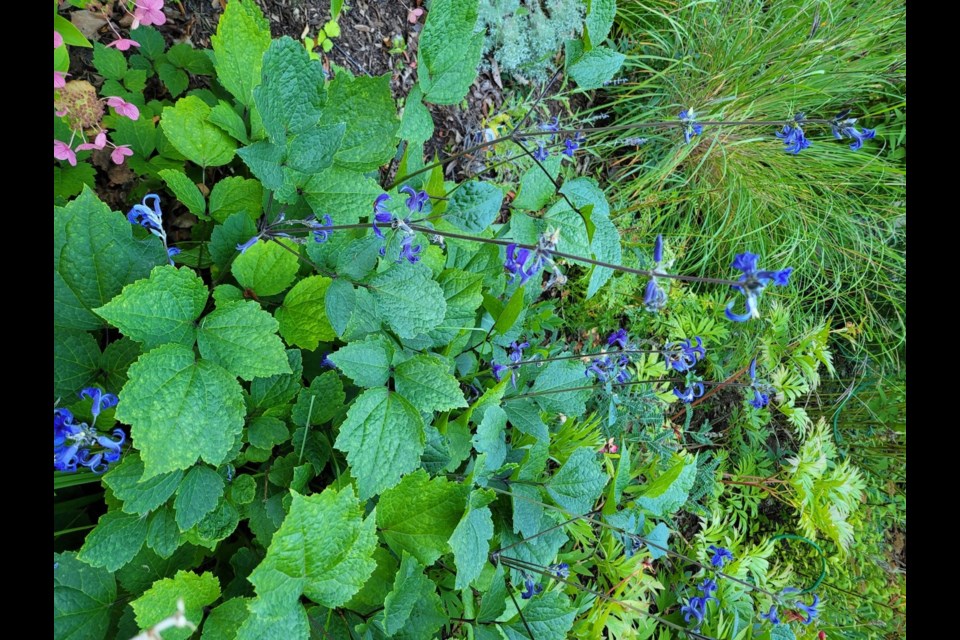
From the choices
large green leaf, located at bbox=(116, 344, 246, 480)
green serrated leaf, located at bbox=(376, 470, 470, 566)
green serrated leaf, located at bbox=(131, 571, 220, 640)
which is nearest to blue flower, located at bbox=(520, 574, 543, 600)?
green serrated leaf, located at bbox=(376, 470, 470, 566)

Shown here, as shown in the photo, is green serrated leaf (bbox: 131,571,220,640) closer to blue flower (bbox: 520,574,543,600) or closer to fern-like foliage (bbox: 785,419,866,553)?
blue flower (bbox: 520,574,543,600)

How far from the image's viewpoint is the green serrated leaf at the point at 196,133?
1.33 m

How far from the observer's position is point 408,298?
1165 millimetres

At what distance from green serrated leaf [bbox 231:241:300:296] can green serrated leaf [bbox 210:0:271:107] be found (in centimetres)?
46

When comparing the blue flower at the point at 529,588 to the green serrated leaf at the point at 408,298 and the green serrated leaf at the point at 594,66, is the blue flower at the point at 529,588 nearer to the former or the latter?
the green serrated leaf at the point at 408,298

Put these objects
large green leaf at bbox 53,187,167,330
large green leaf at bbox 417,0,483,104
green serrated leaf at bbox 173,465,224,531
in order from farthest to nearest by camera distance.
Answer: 1. large green leaf at bbox 417,0,483,104
2. green serrated leaf at bbox 173,465,224,531
3. large green leaf at bbox 53,187,167,330

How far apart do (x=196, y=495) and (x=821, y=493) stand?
2600 mm

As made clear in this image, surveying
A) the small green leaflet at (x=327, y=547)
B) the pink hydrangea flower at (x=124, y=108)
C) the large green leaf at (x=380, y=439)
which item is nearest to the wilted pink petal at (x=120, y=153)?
the pink hydrangea flower at (x=124, y=108)

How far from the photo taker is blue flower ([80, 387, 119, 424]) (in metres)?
0.93

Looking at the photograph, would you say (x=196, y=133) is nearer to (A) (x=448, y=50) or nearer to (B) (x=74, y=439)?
(A) (x=448, y=50)

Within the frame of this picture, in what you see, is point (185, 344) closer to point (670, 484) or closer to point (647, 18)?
point (670, 484)

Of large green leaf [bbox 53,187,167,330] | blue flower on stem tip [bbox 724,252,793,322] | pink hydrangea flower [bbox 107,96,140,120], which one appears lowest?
blue flower on stem tip [bbox 724,252,793,322]
